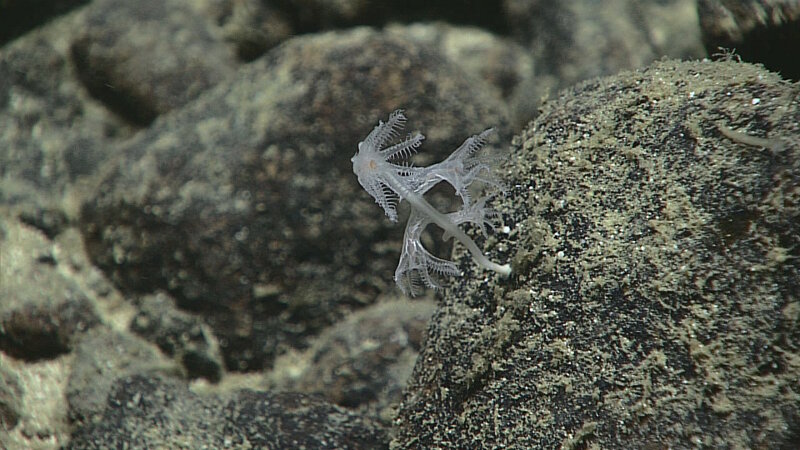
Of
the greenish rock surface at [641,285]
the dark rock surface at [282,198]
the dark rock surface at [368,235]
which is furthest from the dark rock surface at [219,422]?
the dark rock surface at [282,198]

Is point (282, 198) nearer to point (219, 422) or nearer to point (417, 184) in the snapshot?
point (219, 422)

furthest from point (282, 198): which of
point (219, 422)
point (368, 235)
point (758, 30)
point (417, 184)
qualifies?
point (758, 30)

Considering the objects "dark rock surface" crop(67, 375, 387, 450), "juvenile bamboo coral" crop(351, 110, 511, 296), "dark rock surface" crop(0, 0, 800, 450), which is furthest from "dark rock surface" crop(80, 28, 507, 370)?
"juvenile bamboo coral" crop(351, 110, 511, 296)

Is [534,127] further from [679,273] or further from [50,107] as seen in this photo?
[50,107]

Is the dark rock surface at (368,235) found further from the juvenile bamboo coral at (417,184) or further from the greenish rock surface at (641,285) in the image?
the juvenile bamboo coral at (417,184)

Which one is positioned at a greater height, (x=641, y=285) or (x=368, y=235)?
(x=368, y=235)

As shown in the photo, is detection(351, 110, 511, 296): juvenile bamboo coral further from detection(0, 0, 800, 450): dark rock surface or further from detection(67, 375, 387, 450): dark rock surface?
detection(67, 375, 387, 450): dark rock surface
